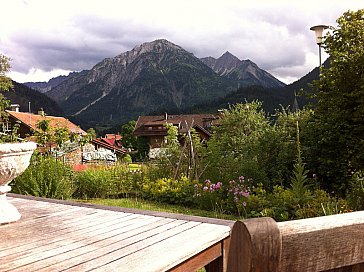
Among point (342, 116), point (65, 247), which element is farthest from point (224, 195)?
point (65, 247)

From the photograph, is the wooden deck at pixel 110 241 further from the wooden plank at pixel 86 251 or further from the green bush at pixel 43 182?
the green bush at pixel 43 182

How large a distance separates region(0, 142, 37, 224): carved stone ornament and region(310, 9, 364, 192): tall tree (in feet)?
18.9

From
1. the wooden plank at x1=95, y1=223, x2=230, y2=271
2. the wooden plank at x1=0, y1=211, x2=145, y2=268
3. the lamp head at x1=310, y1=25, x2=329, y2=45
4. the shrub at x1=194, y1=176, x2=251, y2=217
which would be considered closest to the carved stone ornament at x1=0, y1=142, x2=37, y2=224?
the wooden plank at x1=0, y1=211, x2=145, y2=268

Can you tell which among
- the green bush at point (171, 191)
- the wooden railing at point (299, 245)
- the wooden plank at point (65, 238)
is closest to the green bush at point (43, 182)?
the green bush at point (171, 191)

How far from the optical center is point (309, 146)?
24.0ft

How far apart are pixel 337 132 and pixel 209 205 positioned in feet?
8.34

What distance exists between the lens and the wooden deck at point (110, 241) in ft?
4.30

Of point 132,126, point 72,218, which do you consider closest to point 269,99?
point 132,126

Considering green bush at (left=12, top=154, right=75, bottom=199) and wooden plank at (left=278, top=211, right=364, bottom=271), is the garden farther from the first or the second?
wooden plank at (left=278, top=211, right=364, bottom=271)

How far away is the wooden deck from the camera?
131cm

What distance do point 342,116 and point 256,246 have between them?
6908 millimetres

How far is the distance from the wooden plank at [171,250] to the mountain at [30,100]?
8775 cm

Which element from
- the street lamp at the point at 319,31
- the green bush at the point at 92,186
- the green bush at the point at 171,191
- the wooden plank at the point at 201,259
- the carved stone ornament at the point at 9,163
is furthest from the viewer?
the green bush at the point at 92,186

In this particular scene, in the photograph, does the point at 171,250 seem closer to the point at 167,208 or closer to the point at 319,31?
the point at 167,208
